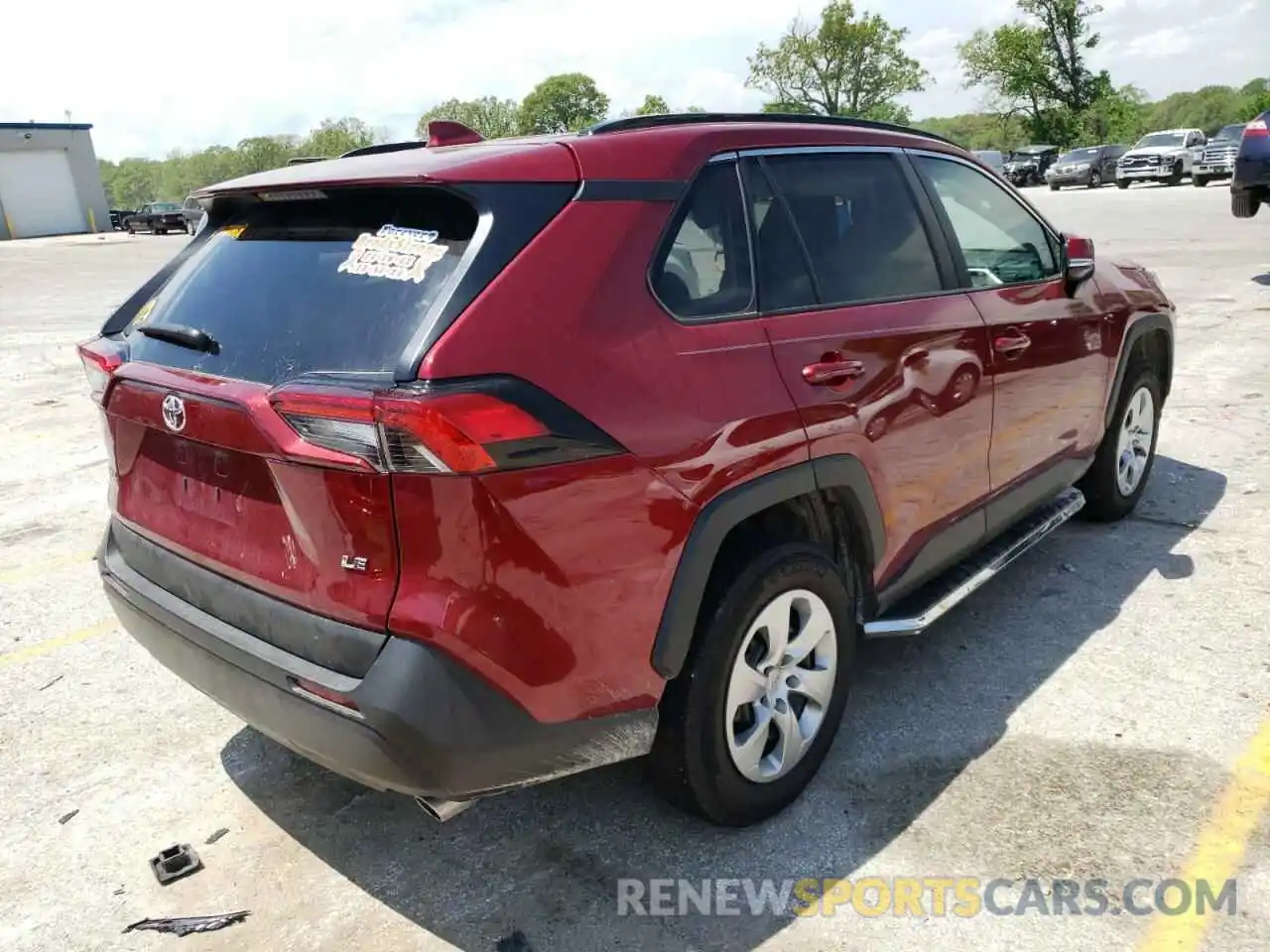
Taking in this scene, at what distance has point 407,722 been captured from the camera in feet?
6.59

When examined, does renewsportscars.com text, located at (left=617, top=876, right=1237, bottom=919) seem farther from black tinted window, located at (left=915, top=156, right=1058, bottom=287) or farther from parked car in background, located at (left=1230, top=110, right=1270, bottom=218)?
parked car in background, located at (left=1230, top=110, right=1270, bottom=218)

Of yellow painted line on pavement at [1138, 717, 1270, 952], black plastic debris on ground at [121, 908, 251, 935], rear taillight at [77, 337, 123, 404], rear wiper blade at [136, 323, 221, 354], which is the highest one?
rear wiper blade at [136, 323, 221, 354]

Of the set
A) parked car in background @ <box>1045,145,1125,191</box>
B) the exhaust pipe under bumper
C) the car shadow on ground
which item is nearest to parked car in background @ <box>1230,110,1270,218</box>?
the car shadow on ground

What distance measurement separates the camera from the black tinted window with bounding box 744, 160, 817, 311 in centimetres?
269

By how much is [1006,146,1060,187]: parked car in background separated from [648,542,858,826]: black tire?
148ft

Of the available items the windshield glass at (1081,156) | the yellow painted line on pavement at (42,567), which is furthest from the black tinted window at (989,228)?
the windshield glass at (1081,156)

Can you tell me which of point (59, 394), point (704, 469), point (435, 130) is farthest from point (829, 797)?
point (59, 394)

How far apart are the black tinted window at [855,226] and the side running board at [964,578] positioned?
1.01 meters

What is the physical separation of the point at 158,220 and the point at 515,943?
5028 centimetres

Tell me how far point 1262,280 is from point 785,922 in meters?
11.9

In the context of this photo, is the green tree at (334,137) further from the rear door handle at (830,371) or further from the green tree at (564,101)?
the rear door handle at (830,371)

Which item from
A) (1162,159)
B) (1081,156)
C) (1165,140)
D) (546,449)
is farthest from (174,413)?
(1081,156)

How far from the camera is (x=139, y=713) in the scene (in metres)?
3.47

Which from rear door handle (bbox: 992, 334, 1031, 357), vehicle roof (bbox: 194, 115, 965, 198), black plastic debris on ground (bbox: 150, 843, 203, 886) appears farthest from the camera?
rear door handle (bbox: 992, 334, 1031, 357)
